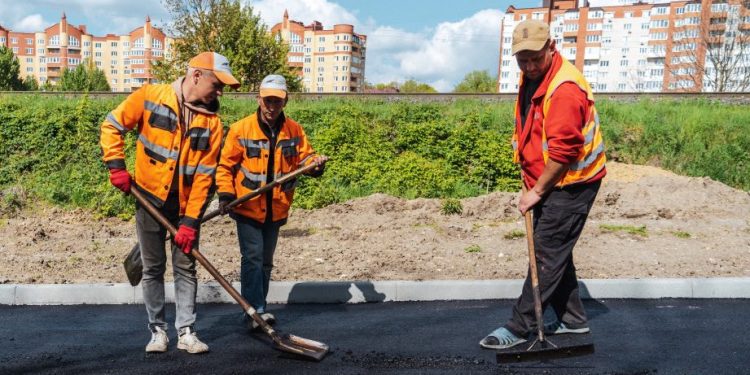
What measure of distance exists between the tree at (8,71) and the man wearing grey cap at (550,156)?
53.5 m

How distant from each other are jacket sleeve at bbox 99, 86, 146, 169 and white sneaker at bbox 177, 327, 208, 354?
1.16 metres

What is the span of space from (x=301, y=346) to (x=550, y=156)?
1942mm

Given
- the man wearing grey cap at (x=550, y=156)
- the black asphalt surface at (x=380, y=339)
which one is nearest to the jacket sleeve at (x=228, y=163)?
the black asphalt surface at (x=380, y=339)

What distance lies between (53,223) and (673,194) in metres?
9.25

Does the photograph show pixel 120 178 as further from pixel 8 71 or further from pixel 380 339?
pixel 8 71

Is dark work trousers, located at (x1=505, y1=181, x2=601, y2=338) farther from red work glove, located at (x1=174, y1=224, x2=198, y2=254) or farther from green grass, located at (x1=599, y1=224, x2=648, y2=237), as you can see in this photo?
green grass, located at (x1=599, y1=224, x2=648, y2=237)

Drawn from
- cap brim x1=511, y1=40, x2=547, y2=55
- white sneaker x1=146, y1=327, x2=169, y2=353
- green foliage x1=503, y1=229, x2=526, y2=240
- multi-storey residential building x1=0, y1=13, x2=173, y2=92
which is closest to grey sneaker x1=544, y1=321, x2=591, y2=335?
cap brim x1=511, y1=40, x2=547, y2=55

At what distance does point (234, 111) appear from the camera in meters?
16.3

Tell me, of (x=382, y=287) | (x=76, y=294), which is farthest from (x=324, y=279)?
(x=76, y=294)

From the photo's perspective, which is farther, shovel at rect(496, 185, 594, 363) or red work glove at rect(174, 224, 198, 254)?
red work glove at rect(174, 224, 198, 254)

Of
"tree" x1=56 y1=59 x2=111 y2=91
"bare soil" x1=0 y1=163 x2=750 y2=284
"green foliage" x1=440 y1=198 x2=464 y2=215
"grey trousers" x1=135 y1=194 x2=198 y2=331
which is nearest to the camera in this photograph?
"grey trousers" x1=135 y1=194 x2=198 y2=331

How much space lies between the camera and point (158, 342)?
4457mm

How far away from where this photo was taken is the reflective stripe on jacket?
4.09m

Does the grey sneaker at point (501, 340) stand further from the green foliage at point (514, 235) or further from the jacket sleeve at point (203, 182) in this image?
the green foliage at point (514, 235)
